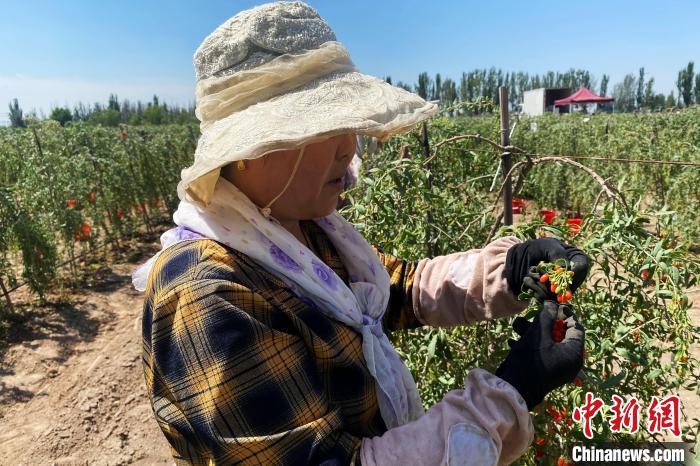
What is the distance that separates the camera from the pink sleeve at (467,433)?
2.55 feet

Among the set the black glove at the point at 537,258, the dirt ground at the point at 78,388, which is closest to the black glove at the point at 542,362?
the black glove at the point at 537,258

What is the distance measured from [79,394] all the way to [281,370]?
320 cm

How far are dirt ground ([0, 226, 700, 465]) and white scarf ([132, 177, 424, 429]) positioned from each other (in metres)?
2.28

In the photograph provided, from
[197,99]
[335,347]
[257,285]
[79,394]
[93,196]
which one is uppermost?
[197,99]

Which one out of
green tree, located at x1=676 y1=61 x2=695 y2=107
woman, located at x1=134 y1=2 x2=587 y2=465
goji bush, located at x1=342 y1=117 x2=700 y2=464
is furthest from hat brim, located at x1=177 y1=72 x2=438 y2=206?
green tree, located at x1=676 y1=61 x2=695 y2=107

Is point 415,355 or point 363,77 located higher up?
point 363,77

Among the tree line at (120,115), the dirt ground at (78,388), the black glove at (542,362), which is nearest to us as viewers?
the black glove at (542,362)

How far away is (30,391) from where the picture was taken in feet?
11.1

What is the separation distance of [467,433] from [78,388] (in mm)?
3433

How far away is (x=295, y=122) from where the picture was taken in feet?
2.87

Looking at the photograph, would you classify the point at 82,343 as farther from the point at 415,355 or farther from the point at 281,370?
the point at 281,370

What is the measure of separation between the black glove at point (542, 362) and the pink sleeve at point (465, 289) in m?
0.29

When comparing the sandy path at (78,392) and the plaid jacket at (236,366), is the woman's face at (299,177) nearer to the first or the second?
the plaid jacket at (236,366)

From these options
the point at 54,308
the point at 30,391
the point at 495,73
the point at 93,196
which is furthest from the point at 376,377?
the point at 495,73
